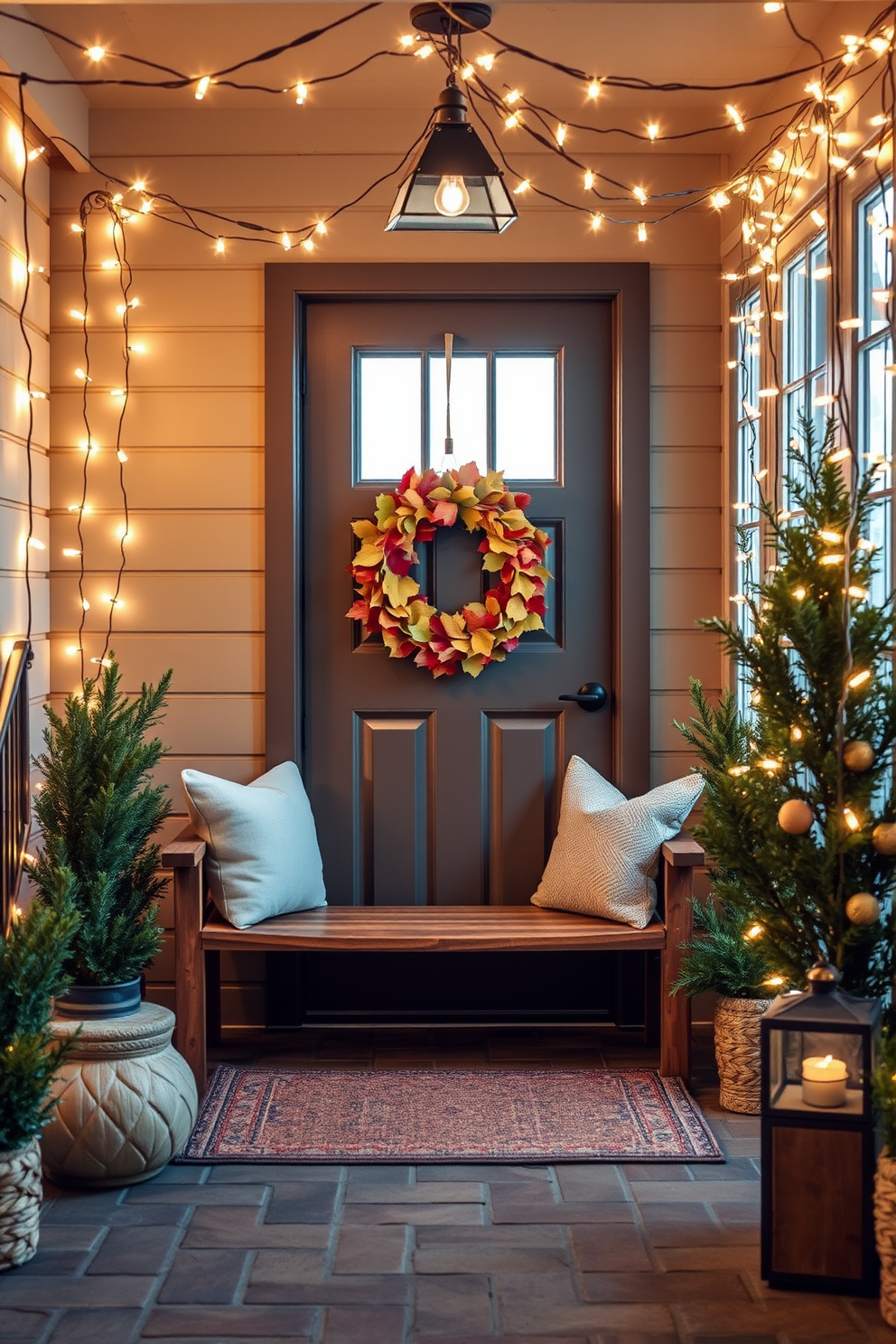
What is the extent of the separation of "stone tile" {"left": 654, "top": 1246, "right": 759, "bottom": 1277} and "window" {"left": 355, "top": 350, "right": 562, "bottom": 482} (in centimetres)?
232

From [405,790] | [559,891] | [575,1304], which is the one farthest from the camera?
[405,790]

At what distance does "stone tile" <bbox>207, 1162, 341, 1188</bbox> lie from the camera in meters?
2.91

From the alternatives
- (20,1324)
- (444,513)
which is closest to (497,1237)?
(20,1324)

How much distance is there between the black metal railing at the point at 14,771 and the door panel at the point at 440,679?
3.34 ft

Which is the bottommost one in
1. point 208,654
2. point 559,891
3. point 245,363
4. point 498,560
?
point 559,891

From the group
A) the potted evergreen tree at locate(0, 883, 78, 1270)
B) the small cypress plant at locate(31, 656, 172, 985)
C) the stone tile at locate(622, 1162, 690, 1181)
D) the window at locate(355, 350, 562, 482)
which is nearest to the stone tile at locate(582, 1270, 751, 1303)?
the stone tile at locate(622, 1162, 690, 1181)

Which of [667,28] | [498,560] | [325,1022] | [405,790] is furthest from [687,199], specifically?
[325,1022]

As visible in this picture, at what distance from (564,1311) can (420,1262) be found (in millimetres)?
323

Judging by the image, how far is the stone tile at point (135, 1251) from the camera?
249 centimetres

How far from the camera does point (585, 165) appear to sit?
394 centimetres

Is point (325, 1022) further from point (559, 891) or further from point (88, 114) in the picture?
point (88, 114)

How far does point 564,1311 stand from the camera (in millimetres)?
2332

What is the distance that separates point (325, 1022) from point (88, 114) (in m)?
2.91

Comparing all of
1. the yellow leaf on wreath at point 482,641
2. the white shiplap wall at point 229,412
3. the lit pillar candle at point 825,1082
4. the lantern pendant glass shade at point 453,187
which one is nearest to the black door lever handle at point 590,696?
the white shiplap wall at point 229,412
